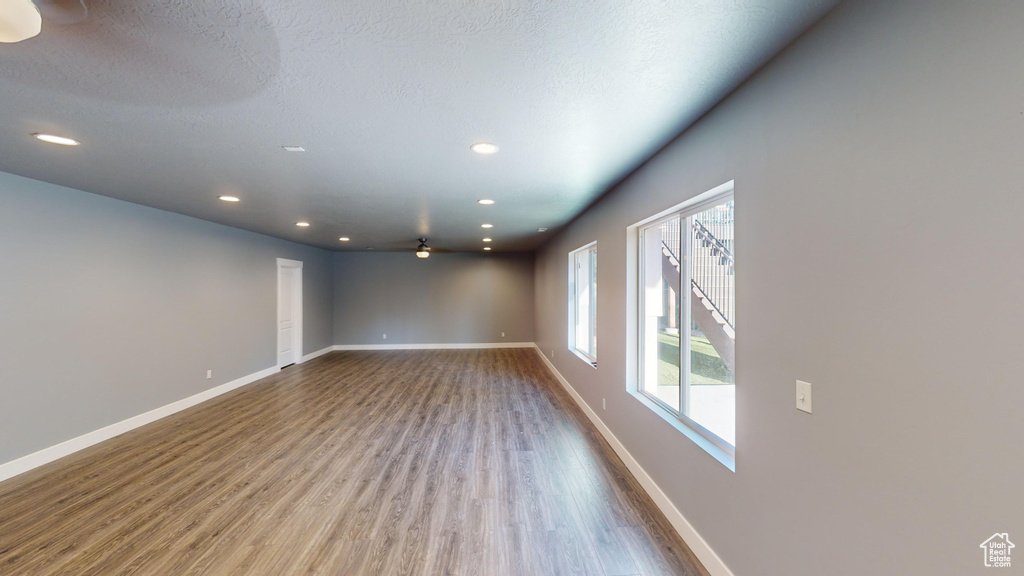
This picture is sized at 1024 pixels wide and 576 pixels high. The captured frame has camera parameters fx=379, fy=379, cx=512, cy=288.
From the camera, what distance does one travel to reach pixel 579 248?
16.0 feet

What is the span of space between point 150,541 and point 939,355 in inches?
144

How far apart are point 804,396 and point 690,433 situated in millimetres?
981

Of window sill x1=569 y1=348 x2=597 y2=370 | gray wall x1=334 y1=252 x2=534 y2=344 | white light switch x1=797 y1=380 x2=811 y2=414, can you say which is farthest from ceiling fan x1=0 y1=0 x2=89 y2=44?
gray wall x1=334 y1=252 x2=534 y2=344

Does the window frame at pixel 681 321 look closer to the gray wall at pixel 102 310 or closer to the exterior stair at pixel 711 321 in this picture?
the exterior stair at pixel 711 321

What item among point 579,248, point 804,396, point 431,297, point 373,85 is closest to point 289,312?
point 431,297

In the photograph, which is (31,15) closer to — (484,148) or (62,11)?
(62,11)

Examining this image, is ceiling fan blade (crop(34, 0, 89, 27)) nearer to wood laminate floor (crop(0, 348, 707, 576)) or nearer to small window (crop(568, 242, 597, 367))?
wood laminate floor (crop(0, 348, 707, 576))

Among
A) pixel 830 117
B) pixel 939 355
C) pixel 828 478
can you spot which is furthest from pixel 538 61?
pixel 828 478

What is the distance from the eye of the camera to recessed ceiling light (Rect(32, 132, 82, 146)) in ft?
7.27

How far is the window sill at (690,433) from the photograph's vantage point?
1.87m

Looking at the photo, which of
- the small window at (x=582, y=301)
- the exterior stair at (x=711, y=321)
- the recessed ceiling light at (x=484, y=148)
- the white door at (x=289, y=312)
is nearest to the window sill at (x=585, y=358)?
the small window at (x=582, y=301)

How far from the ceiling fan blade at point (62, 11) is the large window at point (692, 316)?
255 centimetres

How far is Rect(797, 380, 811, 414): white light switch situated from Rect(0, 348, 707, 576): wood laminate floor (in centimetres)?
117

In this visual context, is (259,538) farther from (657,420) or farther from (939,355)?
(939,355)
